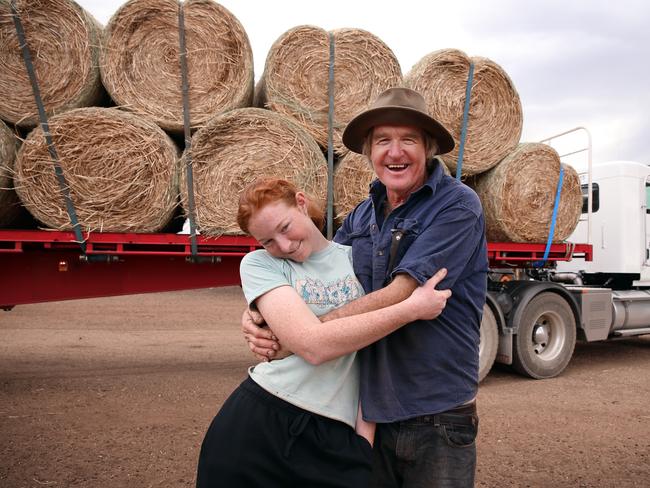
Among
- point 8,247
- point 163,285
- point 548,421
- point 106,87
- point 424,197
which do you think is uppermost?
point 106,87

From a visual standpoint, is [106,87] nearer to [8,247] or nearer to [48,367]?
[8,247]

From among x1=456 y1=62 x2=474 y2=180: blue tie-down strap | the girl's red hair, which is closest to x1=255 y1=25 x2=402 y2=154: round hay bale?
x1=456 y1=62 x2=474 y2=180: blue tie-down strap

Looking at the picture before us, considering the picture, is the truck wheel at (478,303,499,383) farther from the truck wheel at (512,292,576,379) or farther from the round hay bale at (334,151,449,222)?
the round hay bale at (334,151,449,222)

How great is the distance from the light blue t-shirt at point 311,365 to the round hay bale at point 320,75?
2.93 meters

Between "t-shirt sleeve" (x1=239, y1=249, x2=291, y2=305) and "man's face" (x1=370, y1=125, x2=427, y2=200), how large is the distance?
1.50ft

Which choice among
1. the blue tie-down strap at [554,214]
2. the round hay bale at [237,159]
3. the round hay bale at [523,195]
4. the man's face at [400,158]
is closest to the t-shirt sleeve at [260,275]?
the man's face at [400,158]

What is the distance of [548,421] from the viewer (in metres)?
4.45

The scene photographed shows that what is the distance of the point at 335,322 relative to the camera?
1.46 meters

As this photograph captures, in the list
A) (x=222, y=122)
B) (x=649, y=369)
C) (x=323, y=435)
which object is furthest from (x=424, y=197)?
(x=649, y=369)

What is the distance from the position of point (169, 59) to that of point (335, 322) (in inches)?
135

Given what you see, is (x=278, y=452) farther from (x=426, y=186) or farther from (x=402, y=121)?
(x=402, y=121)

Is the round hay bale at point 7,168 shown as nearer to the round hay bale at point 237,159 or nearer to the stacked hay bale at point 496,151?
the round hay bale at point 237,159

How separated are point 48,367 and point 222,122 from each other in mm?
4066

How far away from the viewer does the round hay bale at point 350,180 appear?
4.45 m
